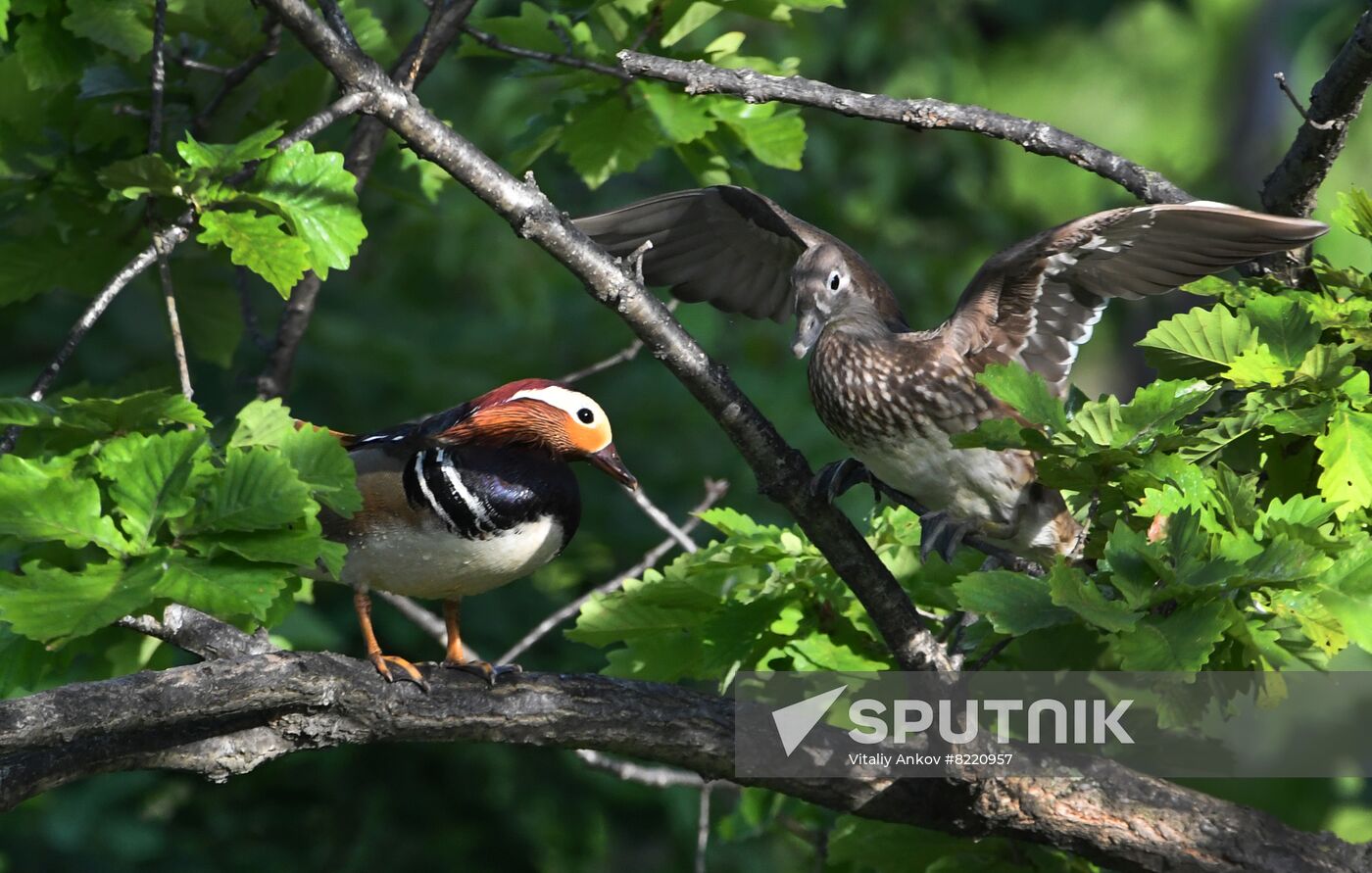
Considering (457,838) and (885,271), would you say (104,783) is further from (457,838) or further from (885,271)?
(885,271)

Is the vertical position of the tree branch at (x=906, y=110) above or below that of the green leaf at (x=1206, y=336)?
above

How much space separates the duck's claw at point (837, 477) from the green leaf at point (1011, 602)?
1.90 feet

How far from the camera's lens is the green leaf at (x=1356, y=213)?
283cm

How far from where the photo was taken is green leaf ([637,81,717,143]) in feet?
11.4

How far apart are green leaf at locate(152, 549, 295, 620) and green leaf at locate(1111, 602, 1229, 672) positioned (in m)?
1.24

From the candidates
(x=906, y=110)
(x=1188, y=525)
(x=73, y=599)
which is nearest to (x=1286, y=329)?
(x=1188, y=525)

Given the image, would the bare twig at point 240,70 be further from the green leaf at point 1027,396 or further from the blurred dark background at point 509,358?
the green leaf at point 1027,396

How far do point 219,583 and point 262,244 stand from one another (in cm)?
71

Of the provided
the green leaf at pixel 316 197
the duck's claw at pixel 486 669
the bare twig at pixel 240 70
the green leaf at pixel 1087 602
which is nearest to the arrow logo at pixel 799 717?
the duck's claw at pixel 486 669

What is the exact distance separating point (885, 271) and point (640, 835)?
3.20 m

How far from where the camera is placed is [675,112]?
3516 mm

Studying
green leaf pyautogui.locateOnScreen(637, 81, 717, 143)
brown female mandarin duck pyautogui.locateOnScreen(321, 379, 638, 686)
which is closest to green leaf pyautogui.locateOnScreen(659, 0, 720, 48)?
green leaf pyautogui.locateOnScreen(637, 81, 717, 143)

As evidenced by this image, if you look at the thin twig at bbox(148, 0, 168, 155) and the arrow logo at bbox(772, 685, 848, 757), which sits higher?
the thin twig at bbox(148, 0, 168, 155)

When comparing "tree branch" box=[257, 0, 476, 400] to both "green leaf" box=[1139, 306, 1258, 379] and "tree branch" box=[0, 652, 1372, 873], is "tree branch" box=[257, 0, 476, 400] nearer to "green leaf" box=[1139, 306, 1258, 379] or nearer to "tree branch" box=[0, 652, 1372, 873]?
"tree branch" box=[0, 652, 1372, 873]
